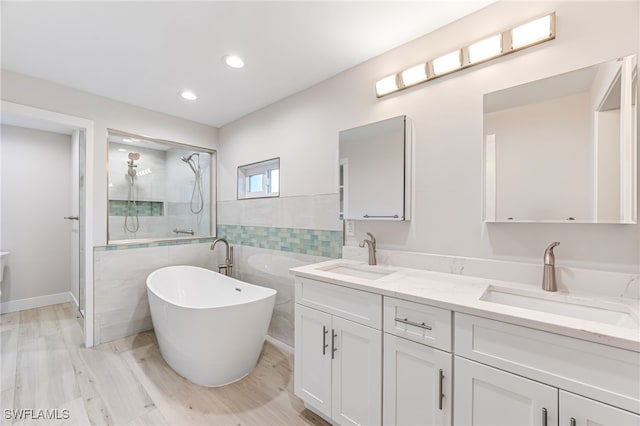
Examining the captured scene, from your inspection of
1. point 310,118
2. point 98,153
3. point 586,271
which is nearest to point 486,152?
point 586,271

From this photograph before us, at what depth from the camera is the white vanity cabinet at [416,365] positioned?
1.15 meters

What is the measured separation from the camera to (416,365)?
1232 mm

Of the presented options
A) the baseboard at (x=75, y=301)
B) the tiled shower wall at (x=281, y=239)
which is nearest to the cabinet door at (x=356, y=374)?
the tiled shower wall at (x=281, y=239)

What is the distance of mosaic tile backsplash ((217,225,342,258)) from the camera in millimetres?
2236

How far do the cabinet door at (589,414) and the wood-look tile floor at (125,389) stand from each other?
1.31 meters

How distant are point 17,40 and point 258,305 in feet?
7.96

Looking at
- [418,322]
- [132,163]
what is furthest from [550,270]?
[132,163]

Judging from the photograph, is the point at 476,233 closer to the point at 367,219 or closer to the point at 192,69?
the point at 367,219

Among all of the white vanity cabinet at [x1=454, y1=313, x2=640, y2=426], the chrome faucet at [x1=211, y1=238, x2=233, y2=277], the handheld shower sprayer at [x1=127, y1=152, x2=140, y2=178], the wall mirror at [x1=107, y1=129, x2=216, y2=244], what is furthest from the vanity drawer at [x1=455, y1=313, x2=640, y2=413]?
the handheld shower sprayer at [x1=127, y1=152, x2=140, y2=178]

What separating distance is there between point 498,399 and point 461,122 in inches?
53.9

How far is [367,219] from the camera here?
77.4 inches

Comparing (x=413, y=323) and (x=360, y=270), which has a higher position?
(x=360, y=270)

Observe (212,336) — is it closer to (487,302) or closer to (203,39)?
(487,302)

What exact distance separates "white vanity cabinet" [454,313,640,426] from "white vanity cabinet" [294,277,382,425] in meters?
0.40
